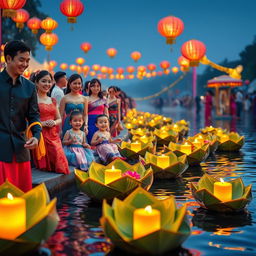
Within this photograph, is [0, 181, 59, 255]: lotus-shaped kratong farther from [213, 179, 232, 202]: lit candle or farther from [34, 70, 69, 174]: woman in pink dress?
[34, 70, 69, 174]: woman in pink dress

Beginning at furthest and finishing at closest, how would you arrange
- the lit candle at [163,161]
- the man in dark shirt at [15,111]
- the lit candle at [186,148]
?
the lit candle at [186,148]
the lit candle at [163,161]
the man in dark shirt at [15,111]

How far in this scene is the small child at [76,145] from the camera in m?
6.43

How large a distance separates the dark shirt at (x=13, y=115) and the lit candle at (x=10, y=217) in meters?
0.79

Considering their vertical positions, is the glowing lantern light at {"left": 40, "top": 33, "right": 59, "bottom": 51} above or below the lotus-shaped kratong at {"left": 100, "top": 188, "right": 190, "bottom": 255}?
above

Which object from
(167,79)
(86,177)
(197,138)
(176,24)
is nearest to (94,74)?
(176,24)

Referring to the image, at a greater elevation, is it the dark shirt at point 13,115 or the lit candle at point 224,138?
the dark shirt at point 13,115

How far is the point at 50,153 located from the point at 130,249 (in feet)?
9.74

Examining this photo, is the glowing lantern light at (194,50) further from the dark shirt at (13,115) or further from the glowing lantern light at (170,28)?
the dark shirt at (13,115)

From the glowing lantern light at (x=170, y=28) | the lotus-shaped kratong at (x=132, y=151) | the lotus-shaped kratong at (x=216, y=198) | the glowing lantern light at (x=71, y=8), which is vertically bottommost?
the lotus-shaped kratong at (x=216, y=198)

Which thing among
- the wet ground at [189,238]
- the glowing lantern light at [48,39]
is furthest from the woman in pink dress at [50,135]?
the glowing lantern light at [48,39]

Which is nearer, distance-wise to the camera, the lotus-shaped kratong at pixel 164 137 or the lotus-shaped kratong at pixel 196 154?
the lotus-shaped kratong at pixel 196 154

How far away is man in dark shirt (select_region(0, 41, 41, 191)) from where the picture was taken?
11.8 feet

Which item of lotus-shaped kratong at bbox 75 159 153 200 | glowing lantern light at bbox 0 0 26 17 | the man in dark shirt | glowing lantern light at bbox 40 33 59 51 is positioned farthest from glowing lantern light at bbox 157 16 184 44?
the man in dark shirt

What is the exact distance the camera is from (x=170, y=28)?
1608 cm
